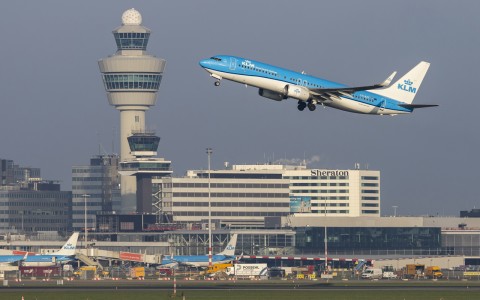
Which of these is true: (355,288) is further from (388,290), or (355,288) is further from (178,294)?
(178,294)

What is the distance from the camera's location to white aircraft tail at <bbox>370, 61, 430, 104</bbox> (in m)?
190

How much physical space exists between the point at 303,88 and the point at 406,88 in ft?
79.7

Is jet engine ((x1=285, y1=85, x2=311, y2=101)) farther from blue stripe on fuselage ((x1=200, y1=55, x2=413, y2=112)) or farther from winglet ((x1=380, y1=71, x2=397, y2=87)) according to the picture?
winglet ((x1=380, y1=71, x2=397, y2=87))

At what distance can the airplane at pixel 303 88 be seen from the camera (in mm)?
173750

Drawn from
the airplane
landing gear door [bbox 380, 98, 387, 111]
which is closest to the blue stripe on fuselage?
the airplane


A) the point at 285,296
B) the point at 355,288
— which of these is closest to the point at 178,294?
the point at 285,296

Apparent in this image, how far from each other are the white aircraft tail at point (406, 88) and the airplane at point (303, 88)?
164cm

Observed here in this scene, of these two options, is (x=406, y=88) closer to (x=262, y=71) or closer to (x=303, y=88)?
(x=303, y=88)

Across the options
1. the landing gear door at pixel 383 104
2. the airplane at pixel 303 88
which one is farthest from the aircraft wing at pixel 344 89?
the landing gear door at pixel 383 104

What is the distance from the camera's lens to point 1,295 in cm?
→ 16600

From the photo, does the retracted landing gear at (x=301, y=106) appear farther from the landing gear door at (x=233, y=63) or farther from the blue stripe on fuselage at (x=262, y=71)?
the landing gear door at (x=233, y=63)

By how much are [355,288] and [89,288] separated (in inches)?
1464

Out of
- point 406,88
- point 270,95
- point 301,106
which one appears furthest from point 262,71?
point 406,88

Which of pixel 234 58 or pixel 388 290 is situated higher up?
pixel 234 58
